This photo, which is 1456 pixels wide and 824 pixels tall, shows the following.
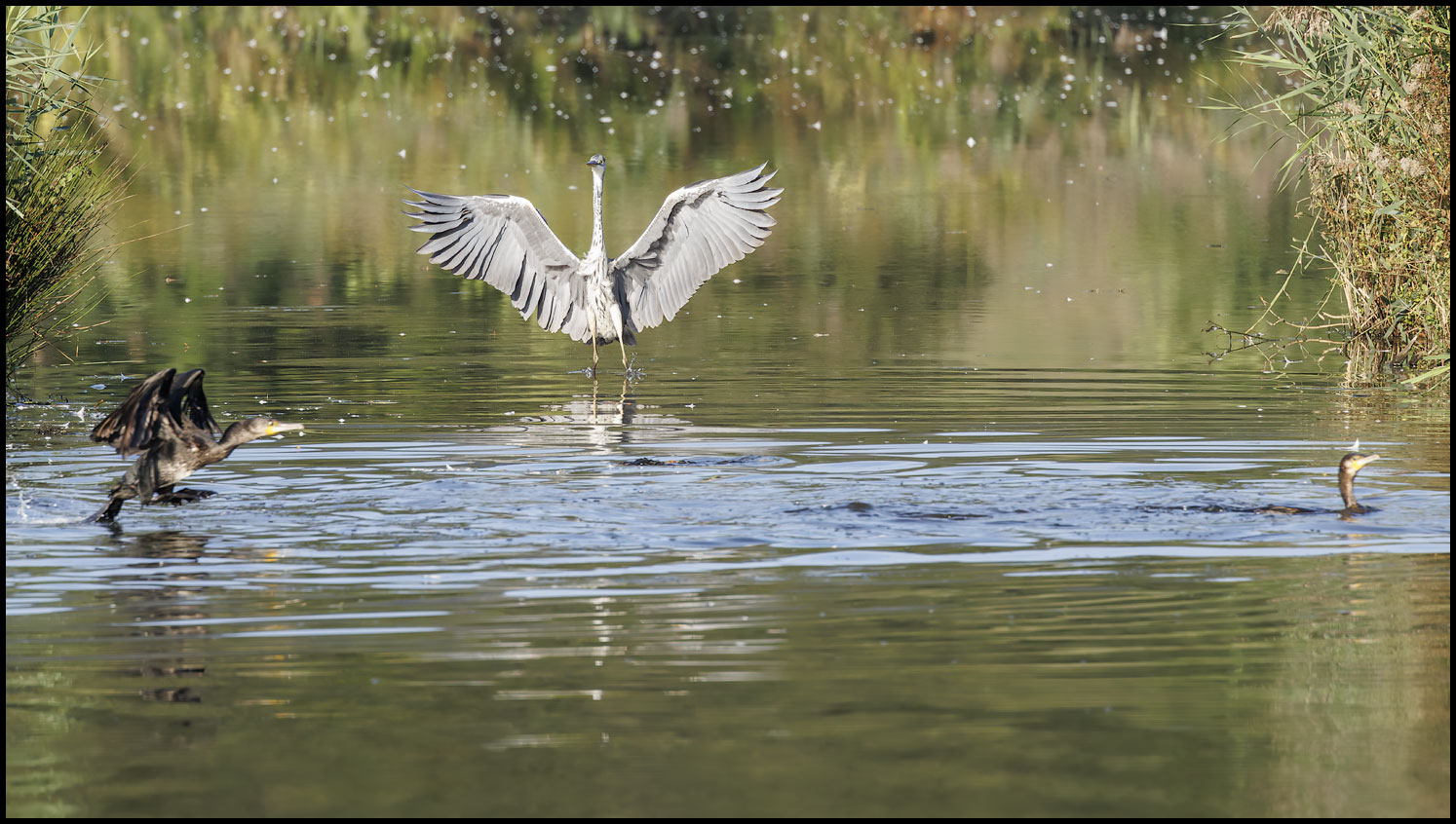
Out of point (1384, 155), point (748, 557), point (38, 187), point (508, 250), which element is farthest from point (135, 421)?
point (1384, 155)

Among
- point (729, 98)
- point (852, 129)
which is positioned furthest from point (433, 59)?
point (852, 129)

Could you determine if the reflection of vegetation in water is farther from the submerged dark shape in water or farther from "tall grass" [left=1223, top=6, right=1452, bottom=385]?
the submerged dark shape in water

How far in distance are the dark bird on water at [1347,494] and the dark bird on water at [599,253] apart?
533cm

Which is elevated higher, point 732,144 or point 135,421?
point 732,144

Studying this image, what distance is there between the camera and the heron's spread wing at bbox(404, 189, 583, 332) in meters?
13.8

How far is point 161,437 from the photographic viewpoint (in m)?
9.06

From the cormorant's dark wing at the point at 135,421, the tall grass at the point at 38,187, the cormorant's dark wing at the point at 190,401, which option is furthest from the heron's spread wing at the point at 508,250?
the cormorant's dark wing at the point at 135,421

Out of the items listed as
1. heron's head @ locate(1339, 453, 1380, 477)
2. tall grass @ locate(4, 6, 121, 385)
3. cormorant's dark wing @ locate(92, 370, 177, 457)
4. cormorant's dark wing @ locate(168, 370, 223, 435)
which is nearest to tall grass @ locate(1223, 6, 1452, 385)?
heron's head @ locate(1339, 453, 1380, 477)

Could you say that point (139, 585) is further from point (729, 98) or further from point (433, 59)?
point (433, 59)

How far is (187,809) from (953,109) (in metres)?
28.1

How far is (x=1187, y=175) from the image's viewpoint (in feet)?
86.0

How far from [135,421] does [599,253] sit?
5461 millimetres

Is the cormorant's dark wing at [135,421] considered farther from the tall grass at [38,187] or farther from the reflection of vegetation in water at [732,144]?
the reflection of vegetation in water at [732,144]

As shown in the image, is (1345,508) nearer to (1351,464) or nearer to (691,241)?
(1351,464)
